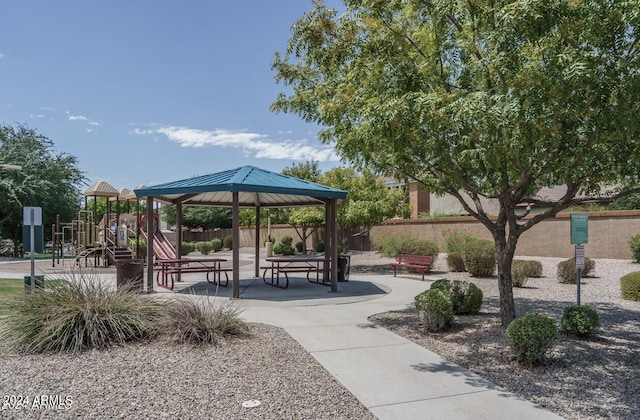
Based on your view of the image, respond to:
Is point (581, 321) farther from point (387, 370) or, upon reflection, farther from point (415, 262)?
point (415, 262)

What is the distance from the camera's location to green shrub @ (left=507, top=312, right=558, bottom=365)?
6043mm

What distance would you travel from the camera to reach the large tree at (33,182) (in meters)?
32.8

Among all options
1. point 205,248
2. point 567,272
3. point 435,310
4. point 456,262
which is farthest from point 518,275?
point 205,248

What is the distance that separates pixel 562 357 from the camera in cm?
653

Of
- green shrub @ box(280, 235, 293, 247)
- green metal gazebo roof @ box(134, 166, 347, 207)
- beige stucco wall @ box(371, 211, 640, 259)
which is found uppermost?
green metal gazebo roof @ box(134, 166, 347, 207)

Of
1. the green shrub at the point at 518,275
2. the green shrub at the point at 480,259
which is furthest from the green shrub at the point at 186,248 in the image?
the green shrub at the point at 518,275

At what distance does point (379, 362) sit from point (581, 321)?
11.0 ft

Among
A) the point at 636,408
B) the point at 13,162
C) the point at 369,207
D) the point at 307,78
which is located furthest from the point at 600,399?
the point at 13,162

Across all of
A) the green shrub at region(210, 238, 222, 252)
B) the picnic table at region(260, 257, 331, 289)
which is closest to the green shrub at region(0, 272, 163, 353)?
the picnic table at region(260, 257, 331, 289)

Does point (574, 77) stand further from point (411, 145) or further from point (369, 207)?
point (369, 207)

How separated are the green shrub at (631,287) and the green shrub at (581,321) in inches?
194

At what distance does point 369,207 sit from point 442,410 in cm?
1701

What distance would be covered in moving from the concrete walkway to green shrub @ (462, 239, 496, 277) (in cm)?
523

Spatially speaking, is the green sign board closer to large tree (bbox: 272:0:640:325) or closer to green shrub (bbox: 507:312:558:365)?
large tree (bbox: 272:0:640:325)
